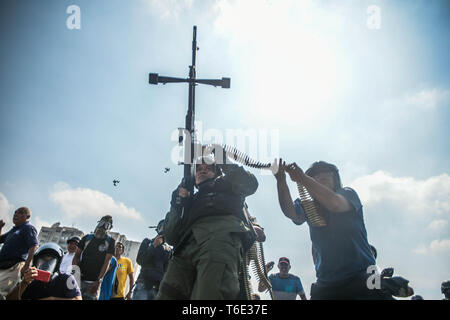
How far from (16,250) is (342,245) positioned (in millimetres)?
6720

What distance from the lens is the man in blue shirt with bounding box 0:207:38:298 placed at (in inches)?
212

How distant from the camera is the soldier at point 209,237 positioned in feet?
7.94

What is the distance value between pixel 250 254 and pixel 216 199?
87 cm

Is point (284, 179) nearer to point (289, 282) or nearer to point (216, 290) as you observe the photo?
point (216, 290)

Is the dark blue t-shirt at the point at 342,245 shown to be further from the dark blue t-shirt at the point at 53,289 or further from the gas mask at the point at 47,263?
the gas mask at the point at 47,263

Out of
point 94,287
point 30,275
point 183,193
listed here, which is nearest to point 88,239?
point 94,287

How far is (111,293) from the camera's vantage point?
700cm

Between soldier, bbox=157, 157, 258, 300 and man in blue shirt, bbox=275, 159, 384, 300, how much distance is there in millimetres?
730

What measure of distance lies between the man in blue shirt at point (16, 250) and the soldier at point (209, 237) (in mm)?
4636

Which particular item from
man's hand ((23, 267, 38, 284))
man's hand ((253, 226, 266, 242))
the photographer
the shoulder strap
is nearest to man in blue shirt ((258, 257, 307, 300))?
the photographer

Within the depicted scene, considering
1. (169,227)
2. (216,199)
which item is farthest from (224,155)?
(169,227)

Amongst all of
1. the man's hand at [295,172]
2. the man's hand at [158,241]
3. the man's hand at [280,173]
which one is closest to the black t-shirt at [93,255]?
the man's hand at [158,241]

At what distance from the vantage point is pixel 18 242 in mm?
5754
